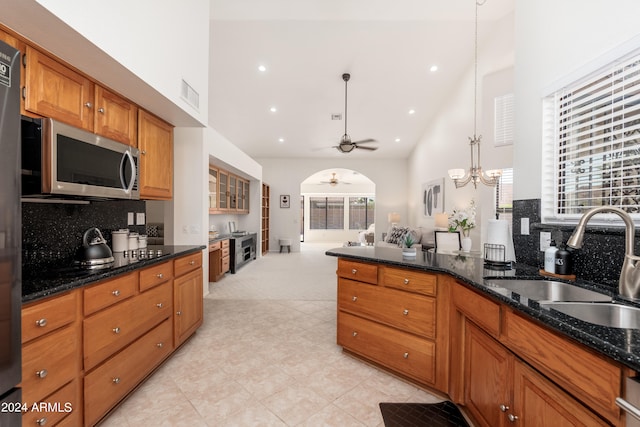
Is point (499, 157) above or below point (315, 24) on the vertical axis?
below

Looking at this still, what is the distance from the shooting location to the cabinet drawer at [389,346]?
1957mm

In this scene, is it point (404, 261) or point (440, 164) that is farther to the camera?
point (440, 164)

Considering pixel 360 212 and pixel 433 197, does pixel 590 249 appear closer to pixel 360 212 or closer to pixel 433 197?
pixel 433 197

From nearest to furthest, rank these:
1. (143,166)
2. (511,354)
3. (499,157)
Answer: (511,354)
(143,166)
(499,157)

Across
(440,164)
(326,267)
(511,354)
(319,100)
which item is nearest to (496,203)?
(440,164)

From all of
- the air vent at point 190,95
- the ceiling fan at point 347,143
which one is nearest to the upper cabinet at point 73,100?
the air vent at point 190,95

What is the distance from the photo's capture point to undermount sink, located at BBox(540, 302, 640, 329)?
117cm

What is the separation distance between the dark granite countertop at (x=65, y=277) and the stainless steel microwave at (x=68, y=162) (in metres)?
0.45

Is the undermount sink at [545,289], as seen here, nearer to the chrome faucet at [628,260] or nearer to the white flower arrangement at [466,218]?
the chrome faucet at [628,260]

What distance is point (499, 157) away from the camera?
4867 mm

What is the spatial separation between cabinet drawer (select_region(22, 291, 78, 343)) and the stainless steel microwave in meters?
0.61

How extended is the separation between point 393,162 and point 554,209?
7764 millimetres

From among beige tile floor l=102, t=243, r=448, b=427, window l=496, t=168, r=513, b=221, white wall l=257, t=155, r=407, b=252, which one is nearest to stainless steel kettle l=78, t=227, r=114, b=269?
beige tile floor l=102, t=243, r=448, b=427

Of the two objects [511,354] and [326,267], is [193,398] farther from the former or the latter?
[326,267]
